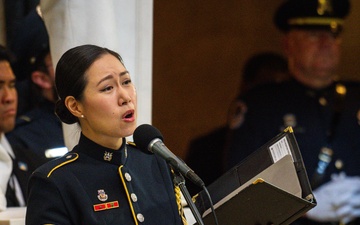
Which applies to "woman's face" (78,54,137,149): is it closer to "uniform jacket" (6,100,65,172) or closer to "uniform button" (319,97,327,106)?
"uniform jacket" (6,100,65,172)

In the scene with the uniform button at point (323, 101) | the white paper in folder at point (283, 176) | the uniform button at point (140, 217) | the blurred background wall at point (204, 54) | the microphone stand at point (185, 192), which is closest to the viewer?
Answer: the microphone stand at point (185, 192)

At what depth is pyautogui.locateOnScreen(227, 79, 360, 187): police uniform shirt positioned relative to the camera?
17.6 ft

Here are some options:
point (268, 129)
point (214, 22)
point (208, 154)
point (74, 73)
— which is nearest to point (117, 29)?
point (74, 73)

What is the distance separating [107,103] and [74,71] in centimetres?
14

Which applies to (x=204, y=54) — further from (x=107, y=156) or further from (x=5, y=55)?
(x=107, y=156)

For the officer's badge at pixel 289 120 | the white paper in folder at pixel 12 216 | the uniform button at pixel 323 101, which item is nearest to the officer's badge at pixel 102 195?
the white paper in folder at pixel 12 216

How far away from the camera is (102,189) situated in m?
3.06

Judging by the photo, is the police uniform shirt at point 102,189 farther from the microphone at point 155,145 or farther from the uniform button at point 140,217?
the microphone at point 155,145

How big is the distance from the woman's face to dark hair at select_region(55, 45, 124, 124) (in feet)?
0.05

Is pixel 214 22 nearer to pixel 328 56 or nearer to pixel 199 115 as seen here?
pixel 199 115

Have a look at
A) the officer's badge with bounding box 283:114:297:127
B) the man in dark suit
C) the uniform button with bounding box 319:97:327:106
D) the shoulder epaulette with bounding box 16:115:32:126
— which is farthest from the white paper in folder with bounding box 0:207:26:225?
the uniform button with bounding box 319:97:327:106

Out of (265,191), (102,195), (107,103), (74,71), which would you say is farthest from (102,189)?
A: (265,191)

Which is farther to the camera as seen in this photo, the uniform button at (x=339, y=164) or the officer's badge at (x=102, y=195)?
the uniform button at (x=339, y=164)

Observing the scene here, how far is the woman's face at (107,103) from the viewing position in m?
3.04
